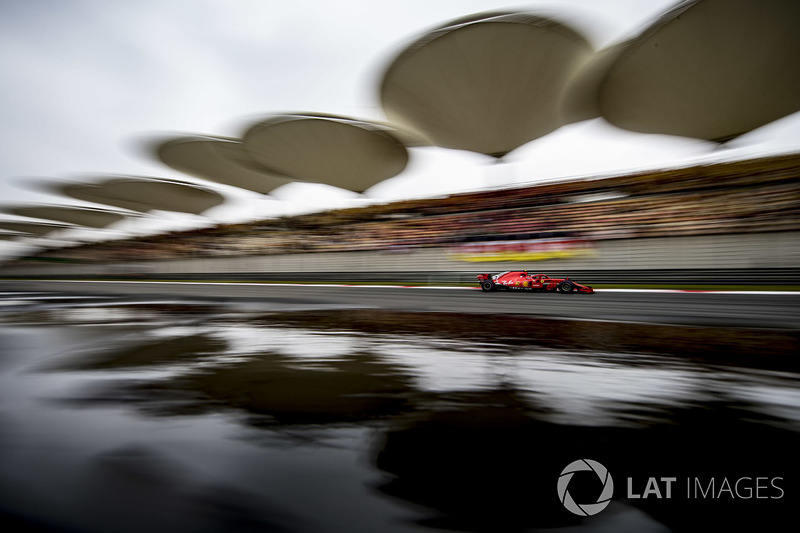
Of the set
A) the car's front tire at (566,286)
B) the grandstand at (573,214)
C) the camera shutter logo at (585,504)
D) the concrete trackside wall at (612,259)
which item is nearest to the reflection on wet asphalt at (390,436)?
the camera shutter logo at (585,504)

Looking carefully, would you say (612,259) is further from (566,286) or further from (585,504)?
(585,504)

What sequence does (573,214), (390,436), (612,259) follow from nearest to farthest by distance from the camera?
(390,436)
(612,259)
(573,214)

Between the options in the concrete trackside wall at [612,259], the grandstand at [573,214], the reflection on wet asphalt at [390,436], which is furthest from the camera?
the grandstand at [573,214]

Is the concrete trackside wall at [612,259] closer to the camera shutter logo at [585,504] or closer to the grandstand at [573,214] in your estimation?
the grandstand at [573,214]

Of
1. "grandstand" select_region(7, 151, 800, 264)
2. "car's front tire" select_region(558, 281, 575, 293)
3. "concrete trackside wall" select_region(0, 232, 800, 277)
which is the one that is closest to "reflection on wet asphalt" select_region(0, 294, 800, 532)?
"car's front tire" select_region(558, 281, 575, 293)

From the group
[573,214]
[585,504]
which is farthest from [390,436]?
[573,214]

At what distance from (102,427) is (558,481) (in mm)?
2471

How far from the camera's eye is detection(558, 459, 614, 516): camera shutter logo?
1463 millimetres

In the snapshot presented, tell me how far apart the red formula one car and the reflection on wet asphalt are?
8776mm

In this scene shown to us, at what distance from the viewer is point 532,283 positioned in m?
13.3

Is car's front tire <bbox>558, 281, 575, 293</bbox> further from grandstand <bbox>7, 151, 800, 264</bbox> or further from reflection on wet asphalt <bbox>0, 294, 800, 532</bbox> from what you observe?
reflection on wet asphalt <bbox>0, 294, 800, 532</bbox>

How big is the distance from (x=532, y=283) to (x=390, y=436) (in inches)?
481

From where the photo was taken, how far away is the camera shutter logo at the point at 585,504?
146cm

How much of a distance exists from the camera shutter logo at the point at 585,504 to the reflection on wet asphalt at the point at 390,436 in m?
0.03
